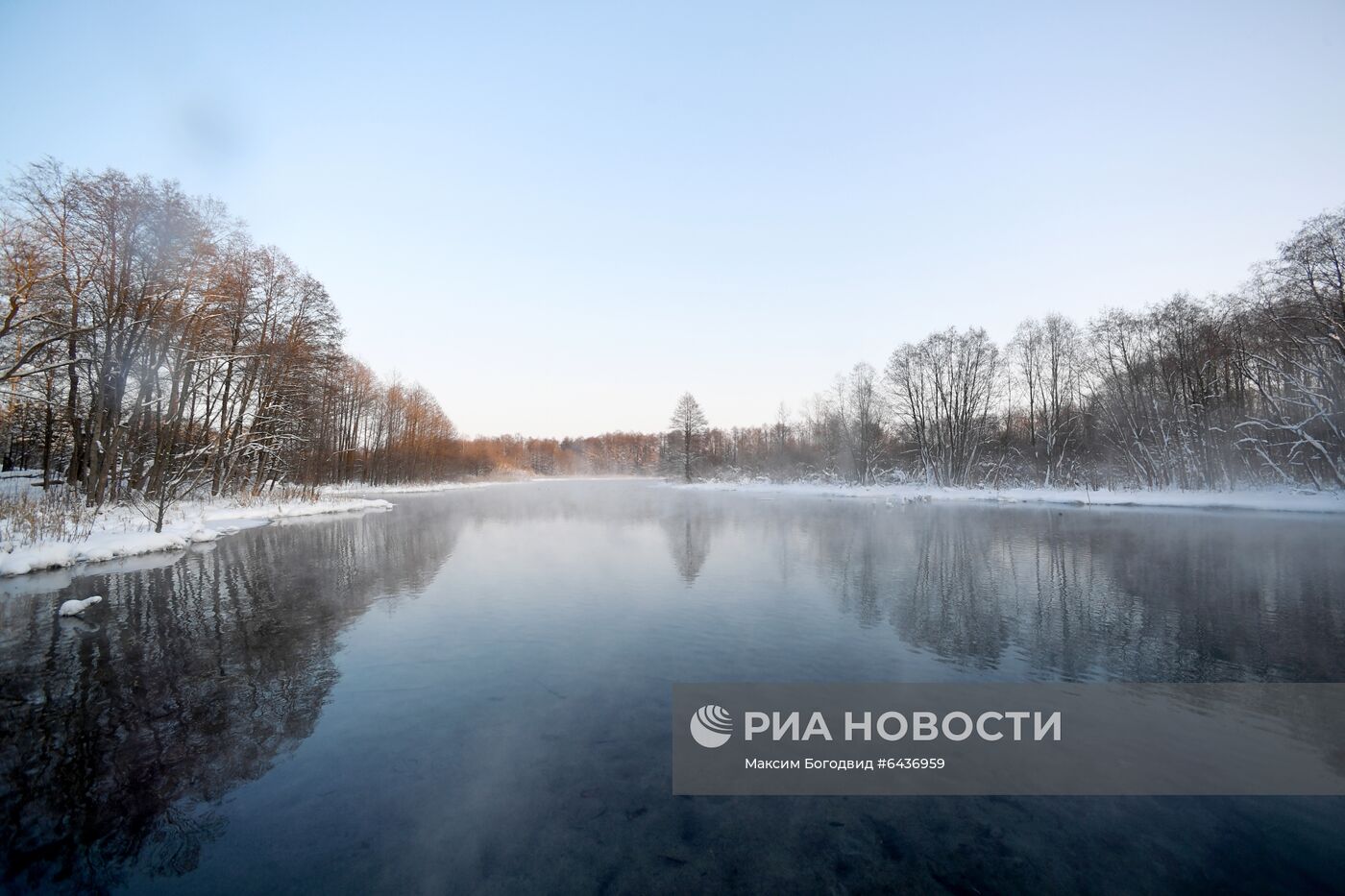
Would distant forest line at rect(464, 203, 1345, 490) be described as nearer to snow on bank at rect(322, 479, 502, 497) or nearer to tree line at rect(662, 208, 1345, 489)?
tree line at rect(662, 208, 1345, 489)

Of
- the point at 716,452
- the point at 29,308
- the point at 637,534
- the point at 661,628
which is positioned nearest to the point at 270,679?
the point at 661,628

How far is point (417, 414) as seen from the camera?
206 feet

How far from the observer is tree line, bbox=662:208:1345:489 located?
26.0 meters

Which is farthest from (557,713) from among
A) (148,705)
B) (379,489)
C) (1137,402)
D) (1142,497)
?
(379,489)

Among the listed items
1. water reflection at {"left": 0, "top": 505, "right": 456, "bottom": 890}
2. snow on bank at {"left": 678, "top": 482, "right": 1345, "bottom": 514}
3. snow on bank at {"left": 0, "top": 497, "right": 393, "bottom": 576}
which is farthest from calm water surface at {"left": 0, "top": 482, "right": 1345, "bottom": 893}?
snow on bank at {"left": 678, "top": 482, "right": 1345, "bottom": 514}

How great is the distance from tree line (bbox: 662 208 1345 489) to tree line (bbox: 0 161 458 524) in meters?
44.4

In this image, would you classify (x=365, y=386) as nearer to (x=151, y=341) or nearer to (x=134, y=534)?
(x=151, y=341)

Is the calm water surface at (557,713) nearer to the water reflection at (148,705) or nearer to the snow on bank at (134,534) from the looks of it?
the water reflection at (148,705)

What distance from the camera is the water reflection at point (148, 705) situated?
3.08 meters

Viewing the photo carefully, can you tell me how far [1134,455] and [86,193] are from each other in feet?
177

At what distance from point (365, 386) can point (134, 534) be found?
134 feet

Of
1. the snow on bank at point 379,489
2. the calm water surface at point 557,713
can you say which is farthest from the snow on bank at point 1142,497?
the snow on bank at point 379,489

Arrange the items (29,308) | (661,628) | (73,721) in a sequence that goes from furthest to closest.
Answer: (29,308)
(661,628)
(73,721)

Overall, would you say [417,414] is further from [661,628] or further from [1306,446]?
[1306,446]
